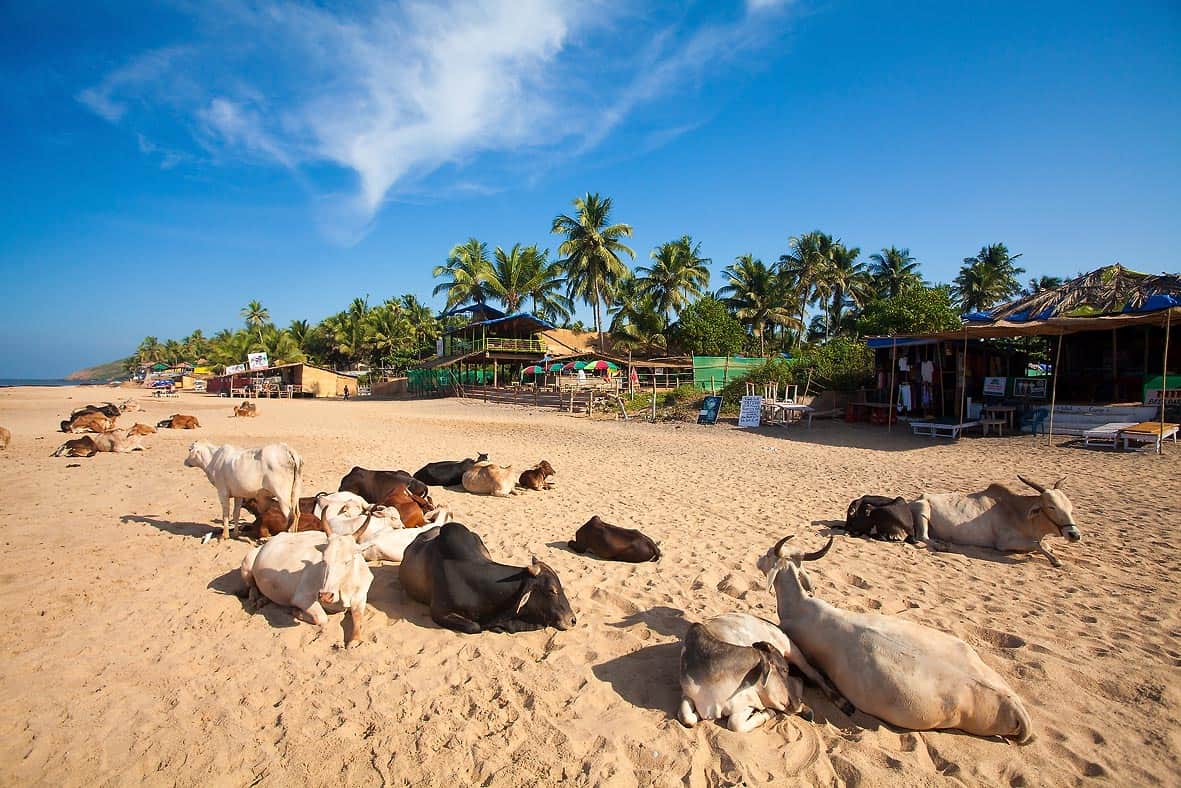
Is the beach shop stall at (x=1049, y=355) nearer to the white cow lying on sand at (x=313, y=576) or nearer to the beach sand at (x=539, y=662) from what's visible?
the beach sand at (x=539, y=662)

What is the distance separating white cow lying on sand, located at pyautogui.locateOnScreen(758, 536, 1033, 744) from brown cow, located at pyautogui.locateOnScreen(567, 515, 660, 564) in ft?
7.80

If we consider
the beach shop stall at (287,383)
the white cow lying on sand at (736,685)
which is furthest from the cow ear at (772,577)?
the beach shop stall at (287,383)

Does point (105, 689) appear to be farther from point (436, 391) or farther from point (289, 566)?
point (436, 391)

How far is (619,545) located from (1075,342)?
20.6 meters

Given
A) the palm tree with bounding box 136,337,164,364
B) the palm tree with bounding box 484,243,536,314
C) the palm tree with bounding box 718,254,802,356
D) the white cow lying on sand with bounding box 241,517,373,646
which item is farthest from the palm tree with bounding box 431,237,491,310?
the palm tree with bounding box 136,337,164,364

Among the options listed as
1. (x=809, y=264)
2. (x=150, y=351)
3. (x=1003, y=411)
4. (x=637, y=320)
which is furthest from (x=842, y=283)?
(x=150, y=351)

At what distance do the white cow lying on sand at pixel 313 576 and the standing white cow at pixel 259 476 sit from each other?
4.77ft

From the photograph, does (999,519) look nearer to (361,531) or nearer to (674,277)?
(361,531)

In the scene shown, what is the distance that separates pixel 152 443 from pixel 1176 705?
18.0 m

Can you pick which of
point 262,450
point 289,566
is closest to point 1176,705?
point 289,566

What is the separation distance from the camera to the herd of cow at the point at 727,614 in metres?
3.20

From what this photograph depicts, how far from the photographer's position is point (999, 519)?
249 inches

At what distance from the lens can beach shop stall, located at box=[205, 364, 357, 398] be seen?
148 ft

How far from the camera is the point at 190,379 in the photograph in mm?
64812
